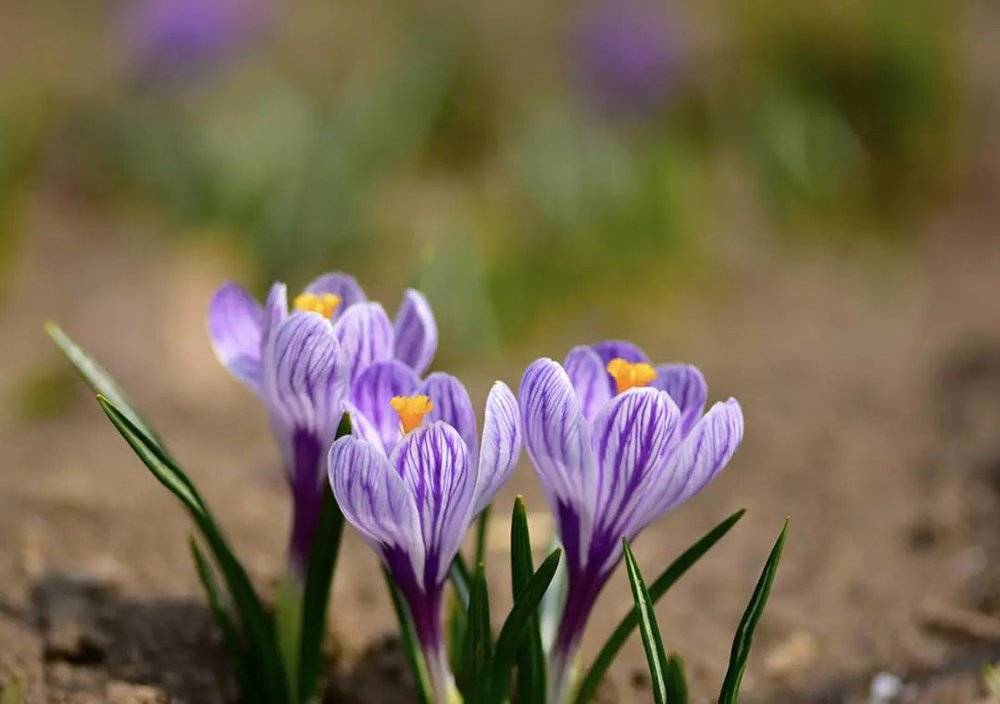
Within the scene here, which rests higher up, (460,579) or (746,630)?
(460,579)

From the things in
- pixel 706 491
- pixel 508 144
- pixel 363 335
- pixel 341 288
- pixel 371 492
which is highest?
pixel 508 144

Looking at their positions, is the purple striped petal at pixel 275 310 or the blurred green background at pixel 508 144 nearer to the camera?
the purple striped petal at pixel 275 310

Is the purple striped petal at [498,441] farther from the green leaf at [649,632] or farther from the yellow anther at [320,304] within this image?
the yellow anther at [320,304]

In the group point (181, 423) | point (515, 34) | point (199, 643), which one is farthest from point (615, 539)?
point (515, 34)

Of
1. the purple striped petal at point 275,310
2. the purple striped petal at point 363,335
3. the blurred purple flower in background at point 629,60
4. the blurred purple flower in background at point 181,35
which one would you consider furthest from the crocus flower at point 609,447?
the blurred purple flower in background at point 181,35

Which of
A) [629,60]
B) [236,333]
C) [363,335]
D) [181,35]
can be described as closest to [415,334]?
[363,335]

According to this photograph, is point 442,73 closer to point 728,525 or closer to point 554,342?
point 554,342

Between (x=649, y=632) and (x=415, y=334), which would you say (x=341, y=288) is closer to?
(x=415, y=334)
